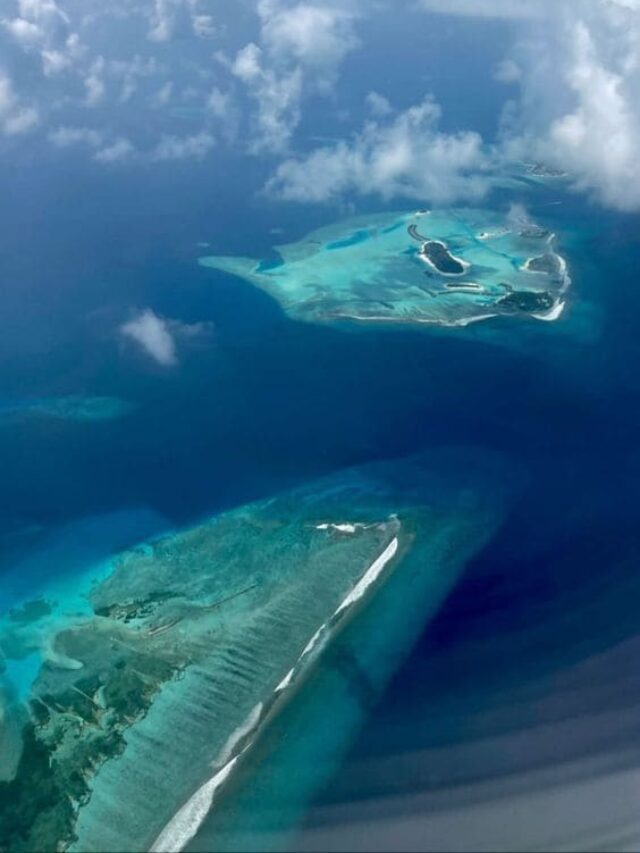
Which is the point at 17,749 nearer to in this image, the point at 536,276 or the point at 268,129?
Result: the point at 536,276

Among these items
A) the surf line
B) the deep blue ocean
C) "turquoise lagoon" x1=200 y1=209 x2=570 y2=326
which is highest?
"turquoise lagoon" x1=200 y1=209 x2=570 y2=326

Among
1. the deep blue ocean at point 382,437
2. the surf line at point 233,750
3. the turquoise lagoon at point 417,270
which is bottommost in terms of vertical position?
the surf line at point 233,750

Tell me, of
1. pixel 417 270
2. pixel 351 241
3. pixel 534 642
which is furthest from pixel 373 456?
pixel 351 241

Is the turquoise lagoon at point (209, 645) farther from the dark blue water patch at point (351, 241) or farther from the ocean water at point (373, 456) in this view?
the dark blue water patch at point (351, 241)

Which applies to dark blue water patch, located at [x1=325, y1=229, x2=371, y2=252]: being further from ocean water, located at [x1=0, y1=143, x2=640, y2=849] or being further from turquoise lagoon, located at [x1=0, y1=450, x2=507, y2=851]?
turquoise lagoon, located at [x1=0, y1=450, x2=507, y2=851]

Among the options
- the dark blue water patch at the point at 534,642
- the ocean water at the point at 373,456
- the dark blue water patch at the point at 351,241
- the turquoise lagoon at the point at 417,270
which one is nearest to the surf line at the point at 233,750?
the ocean water at the point at 373,456

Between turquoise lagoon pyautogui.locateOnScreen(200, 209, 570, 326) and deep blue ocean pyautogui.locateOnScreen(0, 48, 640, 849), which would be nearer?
deep blue ocean pyautogui.locateOnScreen(0, 48, 640, 849)

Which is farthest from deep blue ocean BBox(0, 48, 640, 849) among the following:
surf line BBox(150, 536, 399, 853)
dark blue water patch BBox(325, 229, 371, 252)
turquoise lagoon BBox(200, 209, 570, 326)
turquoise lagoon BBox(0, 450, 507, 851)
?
dark blue water patch BBox(325, 229, 371, 252)

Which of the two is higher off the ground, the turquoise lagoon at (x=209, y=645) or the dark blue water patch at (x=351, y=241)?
the dark blue water patch at (x=351, y=241)
